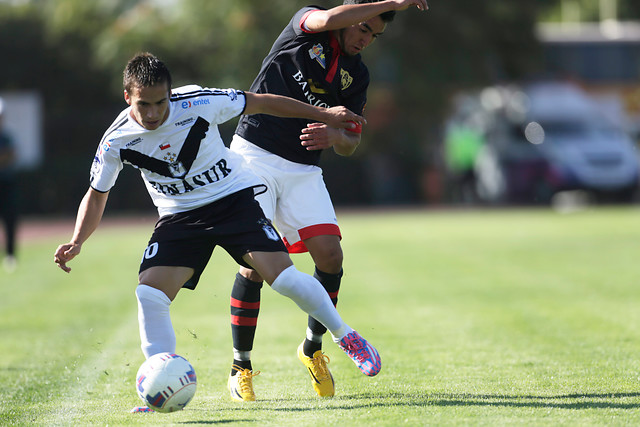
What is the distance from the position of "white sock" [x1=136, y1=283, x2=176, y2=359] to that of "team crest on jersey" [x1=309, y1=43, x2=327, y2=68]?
5.65ft

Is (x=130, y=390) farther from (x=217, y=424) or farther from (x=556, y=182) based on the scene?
(x=556, y=182)

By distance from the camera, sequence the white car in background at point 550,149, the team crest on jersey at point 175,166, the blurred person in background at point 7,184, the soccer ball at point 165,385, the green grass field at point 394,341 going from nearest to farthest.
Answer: the soccer ball at point 165,385 < the green grass field at point 394,341 < the team crest on jersey at point 175,166 < the blurred person in background at point 7,184 < the white car in background at point 550,149

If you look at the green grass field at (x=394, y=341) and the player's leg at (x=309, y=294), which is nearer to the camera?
the green grass field at (x=394, y=341)

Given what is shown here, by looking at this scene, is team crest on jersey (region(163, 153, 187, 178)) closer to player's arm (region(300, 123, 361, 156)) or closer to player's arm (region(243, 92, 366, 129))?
player's arm (region(243, 92, 366, 129))

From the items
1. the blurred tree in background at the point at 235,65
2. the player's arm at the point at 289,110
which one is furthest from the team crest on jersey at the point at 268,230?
the blurred tree in background at the point at 235,65

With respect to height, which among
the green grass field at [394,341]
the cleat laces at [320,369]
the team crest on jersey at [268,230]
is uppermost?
the team crest on jersey at [268,230]

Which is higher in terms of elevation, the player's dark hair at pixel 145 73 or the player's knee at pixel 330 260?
the player's dark hair at pixel 145 73

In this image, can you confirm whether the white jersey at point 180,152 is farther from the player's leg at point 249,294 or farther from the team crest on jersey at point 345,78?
the team crest on jersey at point 345,78

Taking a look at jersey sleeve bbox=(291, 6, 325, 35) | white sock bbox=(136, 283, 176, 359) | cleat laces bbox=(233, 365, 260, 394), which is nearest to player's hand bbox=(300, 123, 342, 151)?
jersey sleeve bbox=(291, 6, 325, 35)

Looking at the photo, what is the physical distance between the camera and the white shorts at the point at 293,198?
18.3 ft

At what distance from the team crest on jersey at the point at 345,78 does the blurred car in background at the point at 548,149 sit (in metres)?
25.5

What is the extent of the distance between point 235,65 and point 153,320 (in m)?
28.9

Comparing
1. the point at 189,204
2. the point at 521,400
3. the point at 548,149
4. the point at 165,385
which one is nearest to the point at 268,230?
the point at 189,204

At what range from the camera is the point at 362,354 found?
16.8 feet
